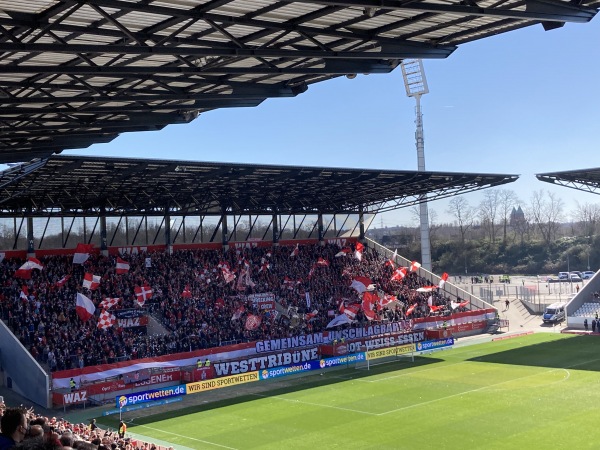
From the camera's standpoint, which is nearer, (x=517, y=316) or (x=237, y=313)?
(x=237, y=313)

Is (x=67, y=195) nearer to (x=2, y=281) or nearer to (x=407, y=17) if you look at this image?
(x=2, y=281)

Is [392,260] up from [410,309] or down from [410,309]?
up

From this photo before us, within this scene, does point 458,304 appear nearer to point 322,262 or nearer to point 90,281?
point 322,262

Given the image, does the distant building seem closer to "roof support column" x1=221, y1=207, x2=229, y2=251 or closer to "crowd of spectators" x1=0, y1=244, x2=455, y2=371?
"crowd of spectators" x1=0, y1=244, x2=455, y2=371

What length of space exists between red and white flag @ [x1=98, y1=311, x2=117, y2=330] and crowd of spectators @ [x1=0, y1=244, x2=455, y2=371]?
96 cm

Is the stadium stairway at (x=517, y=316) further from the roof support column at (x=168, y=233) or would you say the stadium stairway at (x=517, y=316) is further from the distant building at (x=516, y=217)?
the distant building at (x=516, y=217)

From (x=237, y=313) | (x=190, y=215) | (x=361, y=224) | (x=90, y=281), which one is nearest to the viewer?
(x=90, y=281)

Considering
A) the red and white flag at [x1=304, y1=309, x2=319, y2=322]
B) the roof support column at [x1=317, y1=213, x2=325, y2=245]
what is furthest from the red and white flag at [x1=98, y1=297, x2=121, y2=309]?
the roof support column at [x1=317, y1=213, x2=325, y2=245]

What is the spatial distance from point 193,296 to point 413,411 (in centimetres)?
2077

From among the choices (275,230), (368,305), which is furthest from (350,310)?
(275,230)

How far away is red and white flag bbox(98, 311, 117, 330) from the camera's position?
1510 inches

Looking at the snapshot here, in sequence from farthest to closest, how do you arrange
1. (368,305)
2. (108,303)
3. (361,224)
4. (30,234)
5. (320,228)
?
(361,224), (320,228), (368,305), (30,234), (108,303)

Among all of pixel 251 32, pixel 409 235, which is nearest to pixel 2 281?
pixel 251 32

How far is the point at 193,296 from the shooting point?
47.2 metres
